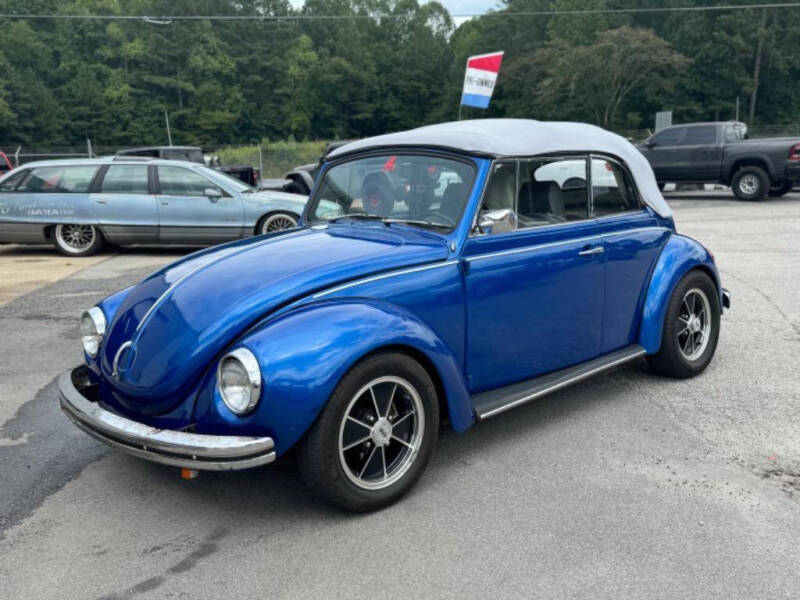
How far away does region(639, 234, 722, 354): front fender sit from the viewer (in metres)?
4.85

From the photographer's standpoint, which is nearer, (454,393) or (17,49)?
(454,393)

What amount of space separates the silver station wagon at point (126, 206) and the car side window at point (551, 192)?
7.77 m

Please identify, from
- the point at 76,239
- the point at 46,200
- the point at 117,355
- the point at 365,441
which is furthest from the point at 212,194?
the point at 365,441

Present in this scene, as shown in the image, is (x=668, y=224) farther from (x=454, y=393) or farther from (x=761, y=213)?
(x=761, y=213)

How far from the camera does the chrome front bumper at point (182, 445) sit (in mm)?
2930

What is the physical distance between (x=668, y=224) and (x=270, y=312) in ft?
10.7

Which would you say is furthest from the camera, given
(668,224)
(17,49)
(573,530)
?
(17,49)

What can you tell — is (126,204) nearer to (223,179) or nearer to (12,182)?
(223,179)

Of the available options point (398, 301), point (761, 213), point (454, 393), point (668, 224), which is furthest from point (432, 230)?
point (761, 213)

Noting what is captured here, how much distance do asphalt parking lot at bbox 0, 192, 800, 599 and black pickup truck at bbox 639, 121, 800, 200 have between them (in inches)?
573

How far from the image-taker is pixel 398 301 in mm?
3518

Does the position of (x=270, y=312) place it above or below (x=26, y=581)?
above

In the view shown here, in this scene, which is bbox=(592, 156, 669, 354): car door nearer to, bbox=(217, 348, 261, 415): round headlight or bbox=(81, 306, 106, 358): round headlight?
bbox=(217, 348, 261, 415): round headlight

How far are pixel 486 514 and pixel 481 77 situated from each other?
14.9 metres
